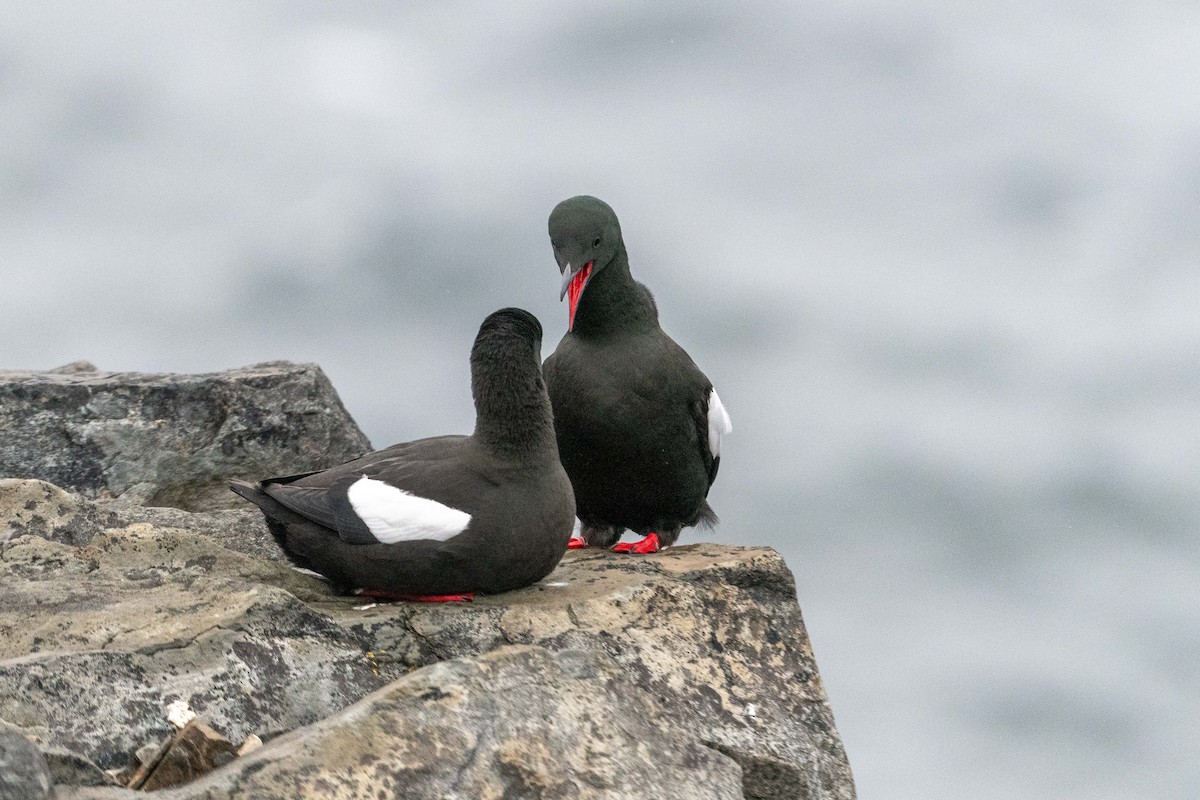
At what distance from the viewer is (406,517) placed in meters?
6.13

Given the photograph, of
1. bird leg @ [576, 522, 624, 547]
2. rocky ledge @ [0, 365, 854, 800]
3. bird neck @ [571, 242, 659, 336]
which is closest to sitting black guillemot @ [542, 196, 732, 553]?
bird neck @ [571, 242, 659, 336]

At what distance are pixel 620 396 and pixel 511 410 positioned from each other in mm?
1554

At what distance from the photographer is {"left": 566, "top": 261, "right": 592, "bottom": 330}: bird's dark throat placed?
7.71m

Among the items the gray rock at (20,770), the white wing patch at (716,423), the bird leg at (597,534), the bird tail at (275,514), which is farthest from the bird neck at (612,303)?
the gray rock at (20,770)

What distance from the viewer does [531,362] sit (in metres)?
6.52

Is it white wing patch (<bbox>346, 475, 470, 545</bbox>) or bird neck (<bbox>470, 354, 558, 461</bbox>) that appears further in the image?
bird neck (<bbox>470, 354, 558, 461</bbox>)

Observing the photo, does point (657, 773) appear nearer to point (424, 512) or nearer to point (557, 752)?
point (557, 752)

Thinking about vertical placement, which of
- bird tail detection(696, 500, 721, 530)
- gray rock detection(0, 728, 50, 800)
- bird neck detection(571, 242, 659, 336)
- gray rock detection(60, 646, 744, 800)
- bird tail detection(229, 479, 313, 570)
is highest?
bird neck detection(571, 242, 659, 336)

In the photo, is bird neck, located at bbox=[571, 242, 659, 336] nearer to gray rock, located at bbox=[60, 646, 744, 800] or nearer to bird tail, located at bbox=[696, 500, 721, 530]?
bird tail, located at bbox=[696, 500, 721, 530]

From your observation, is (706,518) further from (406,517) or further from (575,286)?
(406,517)

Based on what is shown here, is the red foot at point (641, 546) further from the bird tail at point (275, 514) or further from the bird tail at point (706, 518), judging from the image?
the bird tail at point (275, 514)

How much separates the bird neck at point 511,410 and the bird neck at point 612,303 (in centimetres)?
155

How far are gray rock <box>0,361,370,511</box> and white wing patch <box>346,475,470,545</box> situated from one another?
332 centimetres

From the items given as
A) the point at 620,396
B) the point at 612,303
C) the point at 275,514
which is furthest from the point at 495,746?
the point at 612,303
